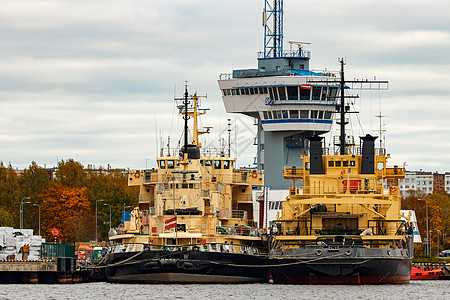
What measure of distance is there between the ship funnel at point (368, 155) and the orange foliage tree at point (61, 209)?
217ft

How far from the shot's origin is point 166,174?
9019 centimetres

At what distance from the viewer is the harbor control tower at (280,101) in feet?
443

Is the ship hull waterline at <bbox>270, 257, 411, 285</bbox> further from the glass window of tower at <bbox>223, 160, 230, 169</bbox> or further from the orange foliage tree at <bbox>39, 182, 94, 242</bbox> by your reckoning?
the orange foliage tree at <bbox>39, 182, 94, 242</bbox>

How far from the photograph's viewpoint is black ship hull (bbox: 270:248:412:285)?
76.2 meters

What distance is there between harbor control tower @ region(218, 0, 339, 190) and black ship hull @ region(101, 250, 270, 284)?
53474 millimetres

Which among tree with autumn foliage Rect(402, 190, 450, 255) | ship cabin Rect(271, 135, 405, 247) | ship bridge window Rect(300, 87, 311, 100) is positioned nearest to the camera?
ship cabin Rect(271, 135, 405, 247)

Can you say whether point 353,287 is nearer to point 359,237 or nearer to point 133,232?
point 359,237

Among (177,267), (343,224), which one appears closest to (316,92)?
(343,224)

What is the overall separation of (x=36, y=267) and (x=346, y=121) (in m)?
28.3

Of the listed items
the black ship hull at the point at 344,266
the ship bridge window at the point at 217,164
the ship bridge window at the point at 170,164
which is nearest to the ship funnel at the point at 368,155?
the black ship hull at the point at 344,266

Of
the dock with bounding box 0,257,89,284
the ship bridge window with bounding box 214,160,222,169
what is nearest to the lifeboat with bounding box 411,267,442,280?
the ship bridge window with bounding box 214,160,222,169

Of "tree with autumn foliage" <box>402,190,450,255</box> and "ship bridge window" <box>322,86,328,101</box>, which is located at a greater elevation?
"ship bridge window" <box>322,86,328,101</box>

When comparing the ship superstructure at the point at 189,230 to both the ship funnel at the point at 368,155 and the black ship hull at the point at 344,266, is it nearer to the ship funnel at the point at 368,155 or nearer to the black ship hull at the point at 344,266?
the black ship hull at the point at 344,266

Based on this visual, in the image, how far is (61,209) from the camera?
147375 millimetres
